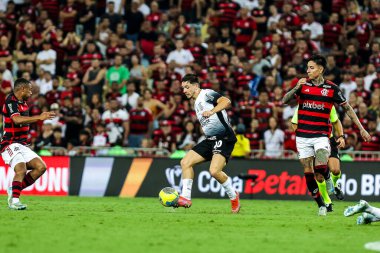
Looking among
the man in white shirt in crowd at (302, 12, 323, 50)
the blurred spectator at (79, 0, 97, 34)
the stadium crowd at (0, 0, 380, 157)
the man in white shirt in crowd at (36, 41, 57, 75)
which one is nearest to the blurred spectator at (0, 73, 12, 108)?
the stadium crowd at (0, 0, 380, 157)

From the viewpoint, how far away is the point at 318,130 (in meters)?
16.7

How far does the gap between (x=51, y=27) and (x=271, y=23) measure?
7447 mm

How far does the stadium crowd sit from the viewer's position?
88.9 ft

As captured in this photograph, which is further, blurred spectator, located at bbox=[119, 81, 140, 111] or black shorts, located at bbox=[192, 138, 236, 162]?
blurred spectator, located at bbox=[119, 81, 140, 111]

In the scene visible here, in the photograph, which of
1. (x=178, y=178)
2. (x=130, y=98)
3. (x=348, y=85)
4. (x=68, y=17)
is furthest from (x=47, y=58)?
(x=348, y=85)

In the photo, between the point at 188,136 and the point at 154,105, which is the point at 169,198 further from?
the point at 154,105

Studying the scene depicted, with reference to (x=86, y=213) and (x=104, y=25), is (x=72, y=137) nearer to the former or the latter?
(x=104, y=25)

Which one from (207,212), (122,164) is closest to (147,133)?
(122,164)

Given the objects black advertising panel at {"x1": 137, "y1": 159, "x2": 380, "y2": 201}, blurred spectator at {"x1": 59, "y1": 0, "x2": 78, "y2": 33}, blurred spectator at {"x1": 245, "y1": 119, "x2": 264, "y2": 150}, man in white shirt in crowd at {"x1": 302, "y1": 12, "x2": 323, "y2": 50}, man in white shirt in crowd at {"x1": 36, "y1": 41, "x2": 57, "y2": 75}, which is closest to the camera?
black advertising panel at {"x1": 137, "y1": 159, "x2": 380, "y2": 201}

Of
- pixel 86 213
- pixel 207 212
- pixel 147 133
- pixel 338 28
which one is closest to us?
pixel 86 213

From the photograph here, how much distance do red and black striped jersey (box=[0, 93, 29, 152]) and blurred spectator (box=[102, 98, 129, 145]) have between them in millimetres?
9705

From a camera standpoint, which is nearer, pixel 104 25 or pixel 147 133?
pixel 147 133

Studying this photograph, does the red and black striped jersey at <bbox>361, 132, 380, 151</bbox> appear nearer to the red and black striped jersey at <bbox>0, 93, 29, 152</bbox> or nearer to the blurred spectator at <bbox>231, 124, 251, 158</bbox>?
the blurred spectator at <bbox>231, 124, 251, 158</bbox>

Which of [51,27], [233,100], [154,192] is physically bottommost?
[154,192]
